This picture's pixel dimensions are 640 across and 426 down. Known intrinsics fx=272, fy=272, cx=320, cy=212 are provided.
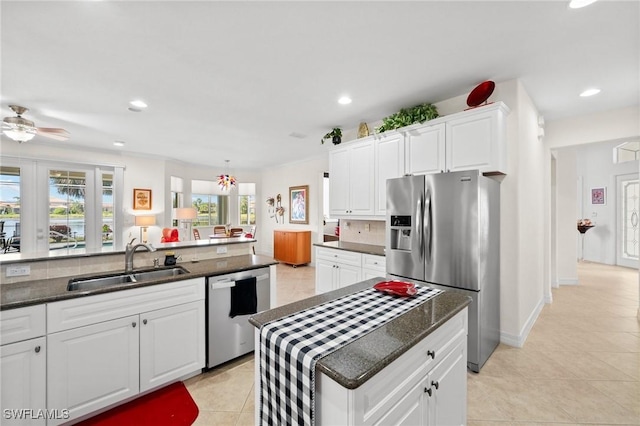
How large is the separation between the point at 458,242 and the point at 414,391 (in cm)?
167

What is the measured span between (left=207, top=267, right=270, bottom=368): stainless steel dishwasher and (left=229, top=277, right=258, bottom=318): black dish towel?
36mm

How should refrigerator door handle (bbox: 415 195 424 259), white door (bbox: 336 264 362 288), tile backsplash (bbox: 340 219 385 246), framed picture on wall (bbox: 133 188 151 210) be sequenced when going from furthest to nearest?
framed picture on wall (bbox: 133 188 151 210) → tile backsplash (bbox: 340 219 385 246) → white door (bbox: 336 264 362 288) → refrigerator door handle (bbox: 415 195 424 259)

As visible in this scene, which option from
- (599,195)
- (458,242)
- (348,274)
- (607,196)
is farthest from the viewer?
(599,195)

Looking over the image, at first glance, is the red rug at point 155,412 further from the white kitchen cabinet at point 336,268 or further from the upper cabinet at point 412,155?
the upper cabinet at point 412,155

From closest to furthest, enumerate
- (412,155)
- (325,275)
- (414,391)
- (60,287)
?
(414,391) < (60,287) < (412,155) < (325,275)

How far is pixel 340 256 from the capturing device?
3.89 metres

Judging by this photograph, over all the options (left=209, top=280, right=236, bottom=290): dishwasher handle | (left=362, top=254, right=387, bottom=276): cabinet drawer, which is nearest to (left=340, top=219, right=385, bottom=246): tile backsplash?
(left=362, top=254, right=387, bottom=276): cabinet drawer

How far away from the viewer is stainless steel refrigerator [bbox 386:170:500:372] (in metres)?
2.41

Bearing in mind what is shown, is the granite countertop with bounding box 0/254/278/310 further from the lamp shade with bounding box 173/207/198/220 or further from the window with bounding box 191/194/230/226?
the window with bounding box 191/194/230/226

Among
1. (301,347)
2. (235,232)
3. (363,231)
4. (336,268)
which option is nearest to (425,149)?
(363,231)

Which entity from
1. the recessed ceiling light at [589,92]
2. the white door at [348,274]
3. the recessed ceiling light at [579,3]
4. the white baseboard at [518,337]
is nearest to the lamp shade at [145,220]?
the white door at [348,274]

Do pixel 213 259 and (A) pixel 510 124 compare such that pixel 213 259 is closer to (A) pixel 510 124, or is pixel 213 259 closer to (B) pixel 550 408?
(B) pixel 550 408

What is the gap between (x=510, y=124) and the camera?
2.77m

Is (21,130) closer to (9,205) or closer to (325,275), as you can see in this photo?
(9,205)
